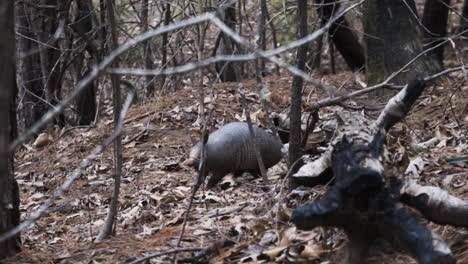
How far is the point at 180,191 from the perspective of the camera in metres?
4.48

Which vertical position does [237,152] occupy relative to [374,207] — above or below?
below

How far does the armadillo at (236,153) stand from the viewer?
16.4ft

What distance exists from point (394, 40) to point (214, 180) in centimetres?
200

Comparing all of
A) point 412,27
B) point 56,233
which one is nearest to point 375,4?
point 412,27

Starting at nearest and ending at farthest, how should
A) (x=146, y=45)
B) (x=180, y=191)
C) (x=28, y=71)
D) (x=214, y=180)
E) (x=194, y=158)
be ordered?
(x=180, y=191)
(x=194, y=158)
(x=214, y=180)
(x=28, y=71)
(x=146, y=45)

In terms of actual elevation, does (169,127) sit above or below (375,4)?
below

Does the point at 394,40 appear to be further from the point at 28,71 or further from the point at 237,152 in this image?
the point at 28,71

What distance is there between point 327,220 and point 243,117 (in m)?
3.71

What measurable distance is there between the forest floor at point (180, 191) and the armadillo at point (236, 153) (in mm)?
137

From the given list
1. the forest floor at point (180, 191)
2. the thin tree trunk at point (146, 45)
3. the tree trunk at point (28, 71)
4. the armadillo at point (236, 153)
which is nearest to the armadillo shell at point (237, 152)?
the armadillo at point (236, 153)

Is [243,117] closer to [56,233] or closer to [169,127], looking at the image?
[169,127]

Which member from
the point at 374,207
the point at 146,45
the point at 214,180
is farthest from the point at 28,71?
the point at 374,207

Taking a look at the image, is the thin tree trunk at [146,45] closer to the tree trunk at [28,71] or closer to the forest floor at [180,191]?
the forest floor at [180,191]

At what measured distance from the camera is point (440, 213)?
2.49 m
